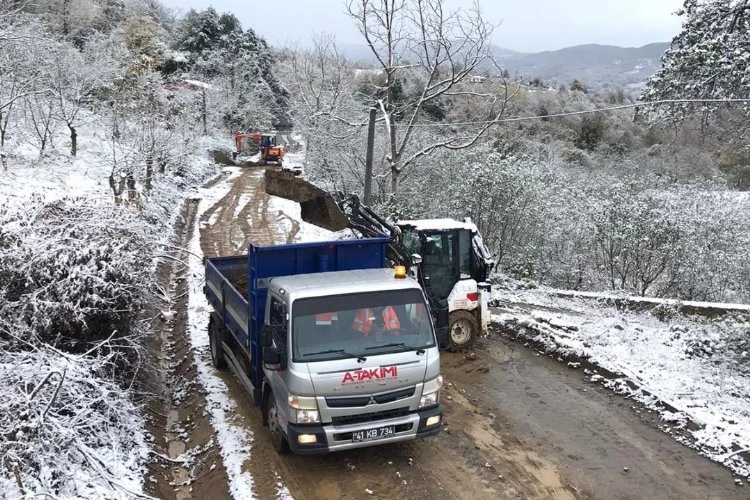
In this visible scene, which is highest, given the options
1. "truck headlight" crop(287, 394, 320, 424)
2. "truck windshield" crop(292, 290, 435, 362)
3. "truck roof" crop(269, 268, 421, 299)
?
"truck roof" crop(269, 268, 421, 299)

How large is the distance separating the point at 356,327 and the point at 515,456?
8.28ft

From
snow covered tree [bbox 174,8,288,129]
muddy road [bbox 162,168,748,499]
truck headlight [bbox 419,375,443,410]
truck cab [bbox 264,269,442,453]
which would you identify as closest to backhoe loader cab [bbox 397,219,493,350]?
muddy road [bbox 162,168,748,499]

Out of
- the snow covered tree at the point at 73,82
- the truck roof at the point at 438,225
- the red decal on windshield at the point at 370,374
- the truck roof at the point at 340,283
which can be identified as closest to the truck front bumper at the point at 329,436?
the red decal on windshield at the point at 370,374

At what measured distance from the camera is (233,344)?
9312 mm

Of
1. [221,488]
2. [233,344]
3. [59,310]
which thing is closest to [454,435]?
[221,488]

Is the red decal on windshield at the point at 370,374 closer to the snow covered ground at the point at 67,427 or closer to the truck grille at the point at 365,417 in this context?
the truck grille at the point at 365,417

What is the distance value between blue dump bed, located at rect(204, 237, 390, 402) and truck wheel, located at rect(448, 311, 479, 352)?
255 centimetres

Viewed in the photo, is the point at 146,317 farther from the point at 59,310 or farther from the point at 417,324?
the point at 417,324

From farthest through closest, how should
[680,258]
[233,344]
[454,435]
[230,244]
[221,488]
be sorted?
[230,244]
[680,258]
[233,344]
[454,435]
[221,488]

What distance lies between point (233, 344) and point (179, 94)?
33919 mm

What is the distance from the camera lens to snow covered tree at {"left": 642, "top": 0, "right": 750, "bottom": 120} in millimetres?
11828

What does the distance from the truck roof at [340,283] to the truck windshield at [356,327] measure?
2.9 inches

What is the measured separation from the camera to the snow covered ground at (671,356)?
7969 millimetres

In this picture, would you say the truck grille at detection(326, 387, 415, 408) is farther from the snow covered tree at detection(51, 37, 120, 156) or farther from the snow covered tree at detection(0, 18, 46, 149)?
the snow covered tree at detection(51, 37, 120, 156)
